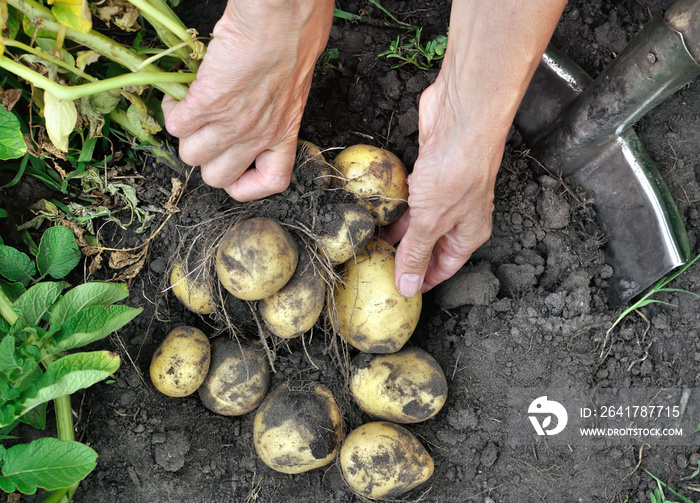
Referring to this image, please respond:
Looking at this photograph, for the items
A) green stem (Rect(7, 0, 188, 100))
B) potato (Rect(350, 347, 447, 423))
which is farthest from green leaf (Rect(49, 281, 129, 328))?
potato (Rect(350, 347, 447, 423))

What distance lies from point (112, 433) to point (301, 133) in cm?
107

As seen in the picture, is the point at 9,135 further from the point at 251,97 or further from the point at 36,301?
the point at 251,97

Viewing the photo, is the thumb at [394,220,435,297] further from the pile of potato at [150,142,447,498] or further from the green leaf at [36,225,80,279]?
the green leaf at [36,225,80,279]

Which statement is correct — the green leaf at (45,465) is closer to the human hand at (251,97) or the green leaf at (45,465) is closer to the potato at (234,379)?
the potato at (234,379)

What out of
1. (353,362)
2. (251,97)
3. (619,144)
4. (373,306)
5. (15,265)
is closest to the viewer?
(251,97)

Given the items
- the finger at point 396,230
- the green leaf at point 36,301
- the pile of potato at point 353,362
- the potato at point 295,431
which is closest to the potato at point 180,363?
the pile of potato at point 353,362

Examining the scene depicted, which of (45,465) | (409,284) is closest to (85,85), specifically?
(45,465)

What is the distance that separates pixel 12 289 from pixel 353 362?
99 centimetres

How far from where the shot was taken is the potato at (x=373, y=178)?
1.61 meters

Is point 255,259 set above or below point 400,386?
above

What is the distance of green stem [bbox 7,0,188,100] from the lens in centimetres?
126

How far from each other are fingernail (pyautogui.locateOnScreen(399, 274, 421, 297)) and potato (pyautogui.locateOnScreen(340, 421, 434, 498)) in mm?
403

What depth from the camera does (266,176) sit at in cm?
147

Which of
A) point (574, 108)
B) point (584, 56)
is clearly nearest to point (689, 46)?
point (574, 108)
